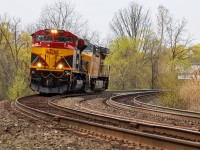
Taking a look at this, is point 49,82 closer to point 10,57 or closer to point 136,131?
point 136,131

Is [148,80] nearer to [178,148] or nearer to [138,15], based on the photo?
[138,15]

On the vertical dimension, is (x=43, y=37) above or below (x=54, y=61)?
above

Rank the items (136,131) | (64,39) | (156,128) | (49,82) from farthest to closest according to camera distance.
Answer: (64,39), (49,82), (156,128), (136,131)

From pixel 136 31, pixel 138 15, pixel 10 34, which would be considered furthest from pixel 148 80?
pixel 10 34

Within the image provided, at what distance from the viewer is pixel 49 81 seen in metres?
17.3

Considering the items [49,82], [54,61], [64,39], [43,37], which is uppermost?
[43,37]

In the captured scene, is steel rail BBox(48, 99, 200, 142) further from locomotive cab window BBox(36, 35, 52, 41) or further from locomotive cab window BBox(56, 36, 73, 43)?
locomotive cab window BBox(36, 35, 52, 41)

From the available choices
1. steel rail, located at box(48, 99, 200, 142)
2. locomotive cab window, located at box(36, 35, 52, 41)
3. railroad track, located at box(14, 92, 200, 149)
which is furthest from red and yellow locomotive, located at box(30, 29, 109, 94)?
steel rail, located at box(48, 99, 200, 142)

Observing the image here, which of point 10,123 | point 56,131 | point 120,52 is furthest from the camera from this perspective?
point 120,52

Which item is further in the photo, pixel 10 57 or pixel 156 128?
pixel 10 57

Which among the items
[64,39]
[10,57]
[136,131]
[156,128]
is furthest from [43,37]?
[10,57]

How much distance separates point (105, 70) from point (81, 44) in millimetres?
7968

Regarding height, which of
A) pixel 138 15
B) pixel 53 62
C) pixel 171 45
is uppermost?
pixel 138 15

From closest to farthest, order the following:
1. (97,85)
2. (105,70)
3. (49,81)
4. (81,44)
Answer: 1. (49,81)
2. (81,44)
3. (97,85)
4. (105,70)
